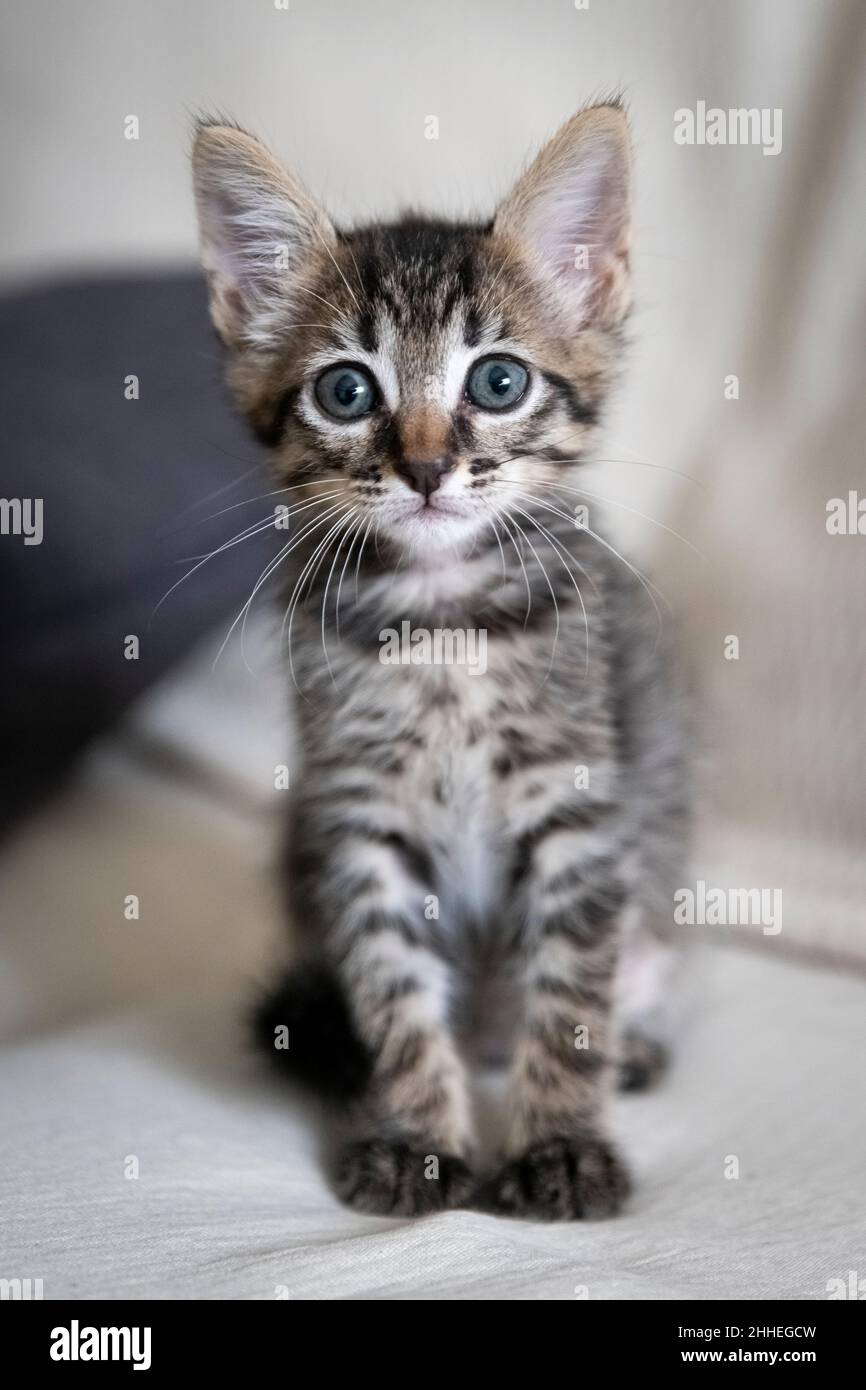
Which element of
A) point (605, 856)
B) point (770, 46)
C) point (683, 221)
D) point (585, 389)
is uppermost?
point (770, 46)

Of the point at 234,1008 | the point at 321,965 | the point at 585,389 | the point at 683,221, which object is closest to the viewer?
the point at 585,389

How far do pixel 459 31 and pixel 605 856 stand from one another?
1152 millimetres

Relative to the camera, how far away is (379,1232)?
1111 mm

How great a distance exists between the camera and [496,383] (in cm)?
125

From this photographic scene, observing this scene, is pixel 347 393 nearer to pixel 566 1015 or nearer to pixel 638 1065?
pixel 566 1015

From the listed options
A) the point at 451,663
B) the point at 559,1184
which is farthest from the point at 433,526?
the point at 559,1184

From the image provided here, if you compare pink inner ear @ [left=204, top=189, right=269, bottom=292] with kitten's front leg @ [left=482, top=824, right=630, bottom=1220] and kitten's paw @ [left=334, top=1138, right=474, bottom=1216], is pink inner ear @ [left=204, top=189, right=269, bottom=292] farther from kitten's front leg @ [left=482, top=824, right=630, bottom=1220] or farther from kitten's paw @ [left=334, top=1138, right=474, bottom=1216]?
kitten's paw @ [left=334, top=1138, right=474, bottom=1216]

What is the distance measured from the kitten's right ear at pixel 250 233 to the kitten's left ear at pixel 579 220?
0.21m

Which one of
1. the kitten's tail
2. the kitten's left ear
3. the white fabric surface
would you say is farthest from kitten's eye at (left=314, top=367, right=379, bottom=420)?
the white fabric surface

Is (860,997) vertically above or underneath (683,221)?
underneath
